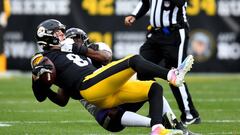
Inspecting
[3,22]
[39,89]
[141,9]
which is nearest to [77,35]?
[39,89]

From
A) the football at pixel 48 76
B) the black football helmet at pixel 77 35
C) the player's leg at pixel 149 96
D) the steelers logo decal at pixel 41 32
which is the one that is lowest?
the player's leg at pixel 149 96

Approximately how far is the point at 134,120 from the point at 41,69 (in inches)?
34.5

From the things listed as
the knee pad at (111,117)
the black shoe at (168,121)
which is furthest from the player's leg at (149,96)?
the black shoe at (168,121)

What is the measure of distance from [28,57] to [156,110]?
8509 millimetres

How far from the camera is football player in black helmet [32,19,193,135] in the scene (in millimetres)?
5637

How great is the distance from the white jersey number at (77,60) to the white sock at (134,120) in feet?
1.82

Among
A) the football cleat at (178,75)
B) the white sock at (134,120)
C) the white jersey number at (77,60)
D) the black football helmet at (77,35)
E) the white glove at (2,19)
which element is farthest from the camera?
the white glove at (2,19)

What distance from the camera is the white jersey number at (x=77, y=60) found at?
611 cm

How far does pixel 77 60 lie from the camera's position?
6152 mm

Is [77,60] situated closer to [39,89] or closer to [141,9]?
[39,89]

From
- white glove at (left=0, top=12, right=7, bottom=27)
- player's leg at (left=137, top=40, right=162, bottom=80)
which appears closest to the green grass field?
player's leg at (left=137, top=40, right=162, bottom=80)

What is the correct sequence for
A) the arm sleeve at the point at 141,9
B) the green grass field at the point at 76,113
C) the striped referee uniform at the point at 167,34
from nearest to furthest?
the green grass field at the point at 76,113 < the striped referee uniform at the point at 167,34 < the arm sleeve at the point at 141,9

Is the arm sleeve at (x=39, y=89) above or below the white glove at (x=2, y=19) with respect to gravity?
above

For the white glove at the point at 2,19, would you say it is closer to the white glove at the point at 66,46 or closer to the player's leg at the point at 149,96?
the white glove at the point at 66,46
